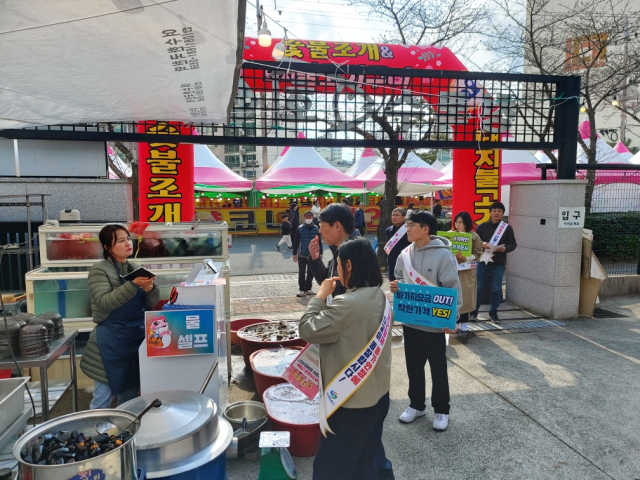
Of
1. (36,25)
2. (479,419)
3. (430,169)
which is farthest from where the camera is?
(430,169)

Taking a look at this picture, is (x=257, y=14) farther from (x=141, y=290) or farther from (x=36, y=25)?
(x=141, y=290)

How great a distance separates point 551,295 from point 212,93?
6009 mm

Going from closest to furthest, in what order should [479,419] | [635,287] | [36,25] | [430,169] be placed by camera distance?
1. [36,25]
2. [479,419]
3. [635,287]
4. [430,169]

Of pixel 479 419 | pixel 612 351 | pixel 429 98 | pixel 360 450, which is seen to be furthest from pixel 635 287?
pixel 360 450

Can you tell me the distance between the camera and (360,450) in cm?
249

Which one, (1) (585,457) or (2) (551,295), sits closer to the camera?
(1) (585,457)

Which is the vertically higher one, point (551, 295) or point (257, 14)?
point (257, 14)

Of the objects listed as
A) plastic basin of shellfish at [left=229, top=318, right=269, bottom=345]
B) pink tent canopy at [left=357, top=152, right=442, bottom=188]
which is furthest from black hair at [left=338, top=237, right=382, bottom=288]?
pink tent canopy at [left=357, top=152, right=442, bottom=188]

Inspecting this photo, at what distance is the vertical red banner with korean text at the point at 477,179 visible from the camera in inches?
326

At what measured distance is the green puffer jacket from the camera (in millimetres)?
3221

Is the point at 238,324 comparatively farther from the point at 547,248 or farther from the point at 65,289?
the point at 547,248

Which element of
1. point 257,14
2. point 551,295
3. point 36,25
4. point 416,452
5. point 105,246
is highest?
point 257,14

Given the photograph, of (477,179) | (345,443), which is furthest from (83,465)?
(477,179)

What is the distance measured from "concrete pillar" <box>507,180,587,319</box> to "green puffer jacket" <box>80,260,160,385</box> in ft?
19.9
